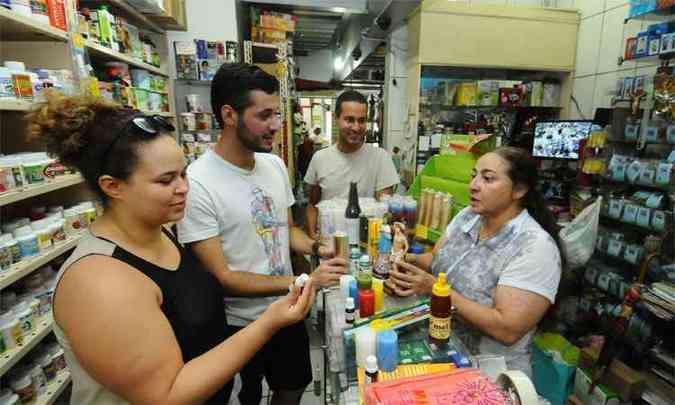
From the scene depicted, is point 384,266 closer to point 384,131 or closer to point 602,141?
point 602,141

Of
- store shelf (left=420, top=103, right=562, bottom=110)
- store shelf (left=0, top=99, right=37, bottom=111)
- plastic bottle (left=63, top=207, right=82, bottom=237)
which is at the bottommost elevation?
plastic bottle (left=63, top=207, right=82, bottom=237)

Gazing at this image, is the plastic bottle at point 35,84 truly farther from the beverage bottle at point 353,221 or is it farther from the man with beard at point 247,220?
the beverage bottle at point 353,221

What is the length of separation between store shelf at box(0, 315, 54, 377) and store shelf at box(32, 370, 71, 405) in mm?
248

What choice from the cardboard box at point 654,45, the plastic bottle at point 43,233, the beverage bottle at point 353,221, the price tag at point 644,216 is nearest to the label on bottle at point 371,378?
the beverage bottle at point 353,221

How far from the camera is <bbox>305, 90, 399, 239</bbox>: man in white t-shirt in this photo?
8.43 ft

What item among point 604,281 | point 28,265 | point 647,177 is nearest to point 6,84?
point 28,265

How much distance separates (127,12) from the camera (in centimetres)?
269

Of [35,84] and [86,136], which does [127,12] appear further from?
[86,136]

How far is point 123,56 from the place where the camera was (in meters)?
2.47

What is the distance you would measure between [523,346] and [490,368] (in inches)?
15.9

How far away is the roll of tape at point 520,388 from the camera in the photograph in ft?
2.46

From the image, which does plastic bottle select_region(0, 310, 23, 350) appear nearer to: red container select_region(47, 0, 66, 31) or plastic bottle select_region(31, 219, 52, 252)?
plastic bottle select_region(31, 219, 52, 252)

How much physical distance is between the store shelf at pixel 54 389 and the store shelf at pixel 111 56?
6.26 feet

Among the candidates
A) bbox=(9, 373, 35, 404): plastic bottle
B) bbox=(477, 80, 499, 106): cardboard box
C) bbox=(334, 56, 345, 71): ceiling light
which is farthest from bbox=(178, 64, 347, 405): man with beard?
bbox=(334, 56, 345, 71): ceiling light
